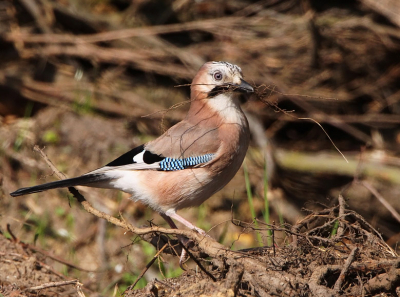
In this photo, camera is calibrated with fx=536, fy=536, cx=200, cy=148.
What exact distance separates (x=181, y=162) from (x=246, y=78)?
10.6 feet

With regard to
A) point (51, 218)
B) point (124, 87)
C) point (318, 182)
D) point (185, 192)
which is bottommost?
point (318, 182)

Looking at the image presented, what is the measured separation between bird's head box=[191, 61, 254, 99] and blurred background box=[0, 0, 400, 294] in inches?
102

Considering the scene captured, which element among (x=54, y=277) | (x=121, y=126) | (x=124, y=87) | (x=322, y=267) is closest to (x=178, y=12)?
(x=124, y=87)

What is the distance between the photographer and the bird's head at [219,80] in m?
4.45

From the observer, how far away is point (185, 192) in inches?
171

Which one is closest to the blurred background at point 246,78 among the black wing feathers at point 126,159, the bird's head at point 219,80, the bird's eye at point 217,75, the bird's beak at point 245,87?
the black wing feathers at point 126,159

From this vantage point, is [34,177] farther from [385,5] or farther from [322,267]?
[385,5]

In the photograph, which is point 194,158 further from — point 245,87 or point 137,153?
point 245,87

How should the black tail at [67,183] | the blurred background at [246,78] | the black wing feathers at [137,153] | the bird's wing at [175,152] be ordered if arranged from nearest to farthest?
the black tail at [67,183] < the bird's wing at [175,152] < the black wing feathers at [137,153] < the blurred background at [246,78]

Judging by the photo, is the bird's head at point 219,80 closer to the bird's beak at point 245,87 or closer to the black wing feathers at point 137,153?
the bird's beak at point 245,87

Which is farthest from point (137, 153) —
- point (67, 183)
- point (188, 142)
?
point (67, 183)

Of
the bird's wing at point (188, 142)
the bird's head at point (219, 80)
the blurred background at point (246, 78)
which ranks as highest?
the bird's head at point (219, 80)

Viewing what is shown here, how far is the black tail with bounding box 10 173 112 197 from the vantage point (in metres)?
3.95

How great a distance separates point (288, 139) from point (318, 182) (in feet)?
3.58
